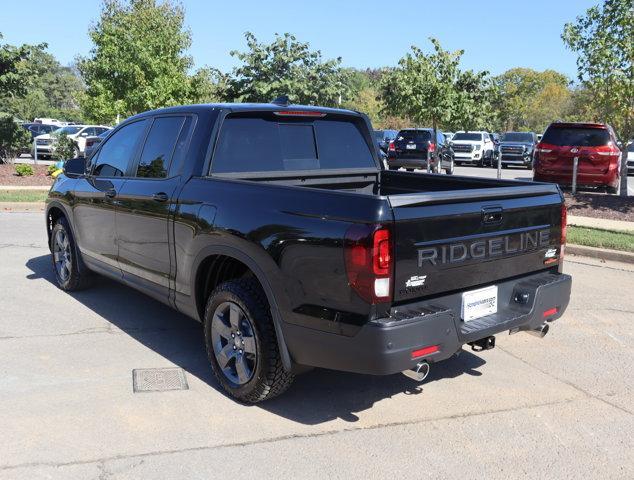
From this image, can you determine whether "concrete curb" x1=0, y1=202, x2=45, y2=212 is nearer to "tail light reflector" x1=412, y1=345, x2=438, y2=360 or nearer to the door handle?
the door handle

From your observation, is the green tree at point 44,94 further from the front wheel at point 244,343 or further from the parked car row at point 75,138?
the front wheel at point 244,343

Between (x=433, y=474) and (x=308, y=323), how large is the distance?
3.32 ft

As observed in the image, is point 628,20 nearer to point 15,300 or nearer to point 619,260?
point 619,260

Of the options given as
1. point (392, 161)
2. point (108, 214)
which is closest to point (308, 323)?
point (108, 214)

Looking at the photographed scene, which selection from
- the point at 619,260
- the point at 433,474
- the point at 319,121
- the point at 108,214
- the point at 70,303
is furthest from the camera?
the point at 619,260

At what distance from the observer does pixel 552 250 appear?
440 centimetres

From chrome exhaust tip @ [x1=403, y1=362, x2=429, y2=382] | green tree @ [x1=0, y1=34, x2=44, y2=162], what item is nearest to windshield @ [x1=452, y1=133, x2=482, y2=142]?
green tree @ [x1=0, y1=34, x2=44, y2=162]

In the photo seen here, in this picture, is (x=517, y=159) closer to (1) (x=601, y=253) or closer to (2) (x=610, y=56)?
(2) (x=610, y=56)

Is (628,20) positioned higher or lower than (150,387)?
higher

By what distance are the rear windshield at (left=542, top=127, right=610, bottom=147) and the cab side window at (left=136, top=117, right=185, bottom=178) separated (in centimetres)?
1229

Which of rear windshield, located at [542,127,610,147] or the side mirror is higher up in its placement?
rear windshield, located at [542,127,610,147]

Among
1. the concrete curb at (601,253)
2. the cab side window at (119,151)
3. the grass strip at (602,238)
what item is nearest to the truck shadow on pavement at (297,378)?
the cab side window at (119,151)

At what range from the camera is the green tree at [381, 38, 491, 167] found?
845 inches

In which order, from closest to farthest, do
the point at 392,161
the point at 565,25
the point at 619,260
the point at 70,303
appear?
the point at 70,303
the point at 619,260
the point at 565,25
the point at 392,161
